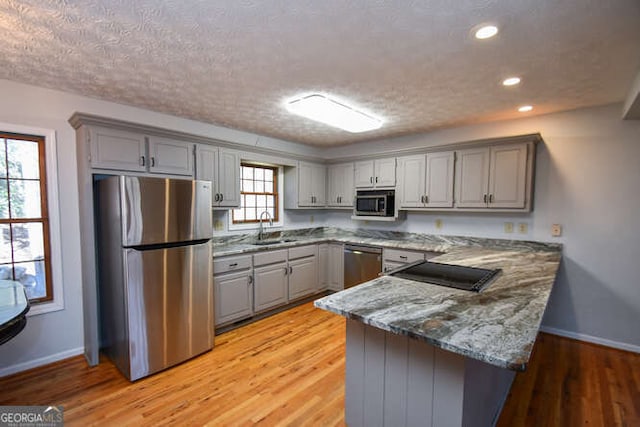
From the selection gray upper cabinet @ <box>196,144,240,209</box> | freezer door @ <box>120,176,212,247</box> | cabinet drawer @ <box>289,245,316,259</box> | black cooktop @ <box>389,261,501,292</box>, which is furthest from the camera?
cabinet drawer @ <box>289,245,316,259</box>

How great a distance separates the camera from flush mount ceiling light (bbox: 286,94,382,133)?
2.59m

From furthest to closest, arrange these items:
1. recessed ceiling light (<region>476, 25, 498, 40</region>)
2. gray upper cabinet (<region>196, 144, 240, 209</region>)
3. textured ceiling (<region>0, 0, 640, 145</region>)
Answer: gray upper cabinet (<region>196, 144, 240, 209</region>) → recessed ceiling light (<region>476, 25, 498, 40</region>) → textured ceiling (<region>0, 0, 640, 145</region>)

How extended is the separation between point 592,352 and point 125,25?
4485 mm

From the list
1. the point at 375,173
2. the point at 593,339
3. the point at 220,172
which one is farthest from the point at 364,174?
the point at 593,339

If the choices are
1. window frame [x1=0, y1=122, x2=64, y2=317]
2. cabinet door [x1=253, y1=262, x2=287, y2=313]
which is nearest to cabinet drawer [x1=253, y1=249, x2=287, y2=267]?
cabinet door [x1=253, y1=262, x2=287, y2=313]

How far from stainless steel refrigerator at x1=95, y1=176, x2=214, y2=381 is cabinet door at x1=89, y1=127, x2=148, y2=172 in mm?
187

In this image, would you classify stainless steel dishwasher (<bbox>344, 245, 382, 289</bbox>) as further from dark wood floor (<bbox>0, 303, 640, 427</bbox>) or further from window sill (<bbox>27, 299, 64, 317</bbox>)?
window sill (<bbox>27, 299, 64, 317</bbox>)

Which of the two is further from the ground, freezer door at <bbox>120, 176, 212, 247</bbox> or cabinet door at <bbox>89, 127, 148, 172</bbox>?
cabinet door at <bbox>89, 127, 148, 172</bbox>

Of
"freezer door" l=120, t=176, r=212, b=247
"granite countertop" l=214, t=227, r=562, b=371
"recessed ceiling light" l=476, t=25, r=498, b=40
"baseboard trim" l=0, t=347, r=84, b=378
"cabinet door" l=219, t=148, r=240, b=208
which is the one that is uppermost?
"recessed ceiling light" l=476, t=25, r=498, b=40

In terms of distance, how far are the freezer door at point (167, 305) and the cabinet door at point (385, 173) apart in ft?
8.05

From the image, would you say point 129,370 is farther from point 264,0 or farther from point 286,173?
point 286,173

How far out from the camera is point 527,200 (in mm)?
3035

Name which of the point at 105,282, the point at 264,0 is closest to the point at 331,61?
the point at 264,0

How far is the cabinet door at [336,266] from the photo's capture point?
13.8ft
